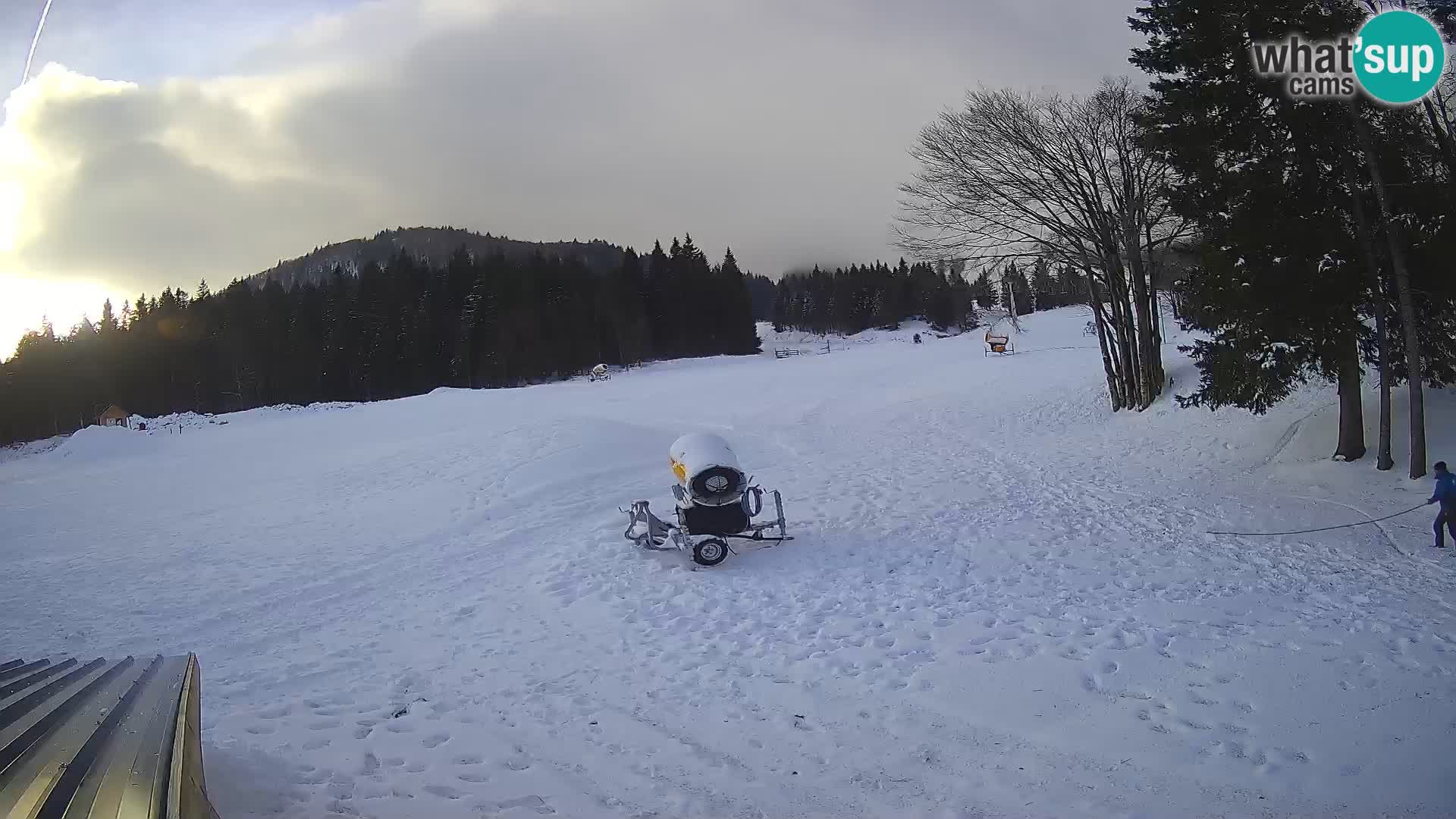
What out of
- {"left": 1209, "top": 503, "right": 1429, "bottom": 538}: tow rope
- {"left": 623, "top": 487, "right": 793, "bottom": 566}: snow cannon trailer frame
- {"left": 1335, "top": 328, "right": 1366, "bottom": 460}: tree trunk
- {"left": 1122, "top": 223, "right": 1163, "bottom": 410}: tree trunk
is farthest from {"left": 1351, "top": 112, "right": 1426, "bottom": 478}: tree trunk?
{"left": 623, "top": 487, "right": 793, "bottom": 566}: snow cannon trailer frame

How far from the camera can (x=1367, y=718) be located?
568cm

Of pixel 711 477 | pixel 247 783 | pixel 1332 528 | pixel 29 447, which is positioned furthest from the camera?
pixel 29 447

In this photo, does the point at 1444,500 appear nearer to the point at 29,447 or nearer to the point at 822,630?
the point at 822,630

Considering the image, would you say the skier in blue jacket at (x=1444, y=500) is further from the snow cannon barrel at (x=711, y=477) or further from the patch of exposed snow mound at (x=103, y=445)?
the patch of exposed snow mound at (x=103, y=445)

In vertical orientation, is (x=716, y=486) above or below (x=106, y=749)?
below

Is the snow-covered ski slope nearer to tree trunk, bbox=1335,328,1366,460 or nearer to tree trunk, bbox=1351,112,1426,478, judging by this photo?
tree trunk, bbox=1335,328,1366,460

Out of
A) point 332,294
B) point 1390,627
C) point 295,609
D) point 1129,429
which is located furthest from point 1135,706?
point 332,294

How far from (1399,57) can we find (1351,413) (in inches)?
Answer: 227

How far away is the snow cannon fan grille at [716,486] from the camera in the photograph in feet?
36.3

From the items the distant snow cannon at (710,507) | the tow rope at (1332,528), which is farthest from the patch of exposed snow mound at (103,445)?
the tow rope at (1332,528)

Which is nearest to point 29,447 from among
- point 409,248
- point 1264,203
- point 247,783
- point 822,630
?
point 247,783

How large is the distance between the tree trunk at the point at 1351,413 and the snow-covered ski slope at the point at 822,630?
0.44 metres

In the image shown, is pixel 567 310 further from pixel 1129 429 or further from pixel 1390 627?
pixel 1390 627

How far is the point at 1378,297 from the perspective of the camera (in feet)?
38.4
